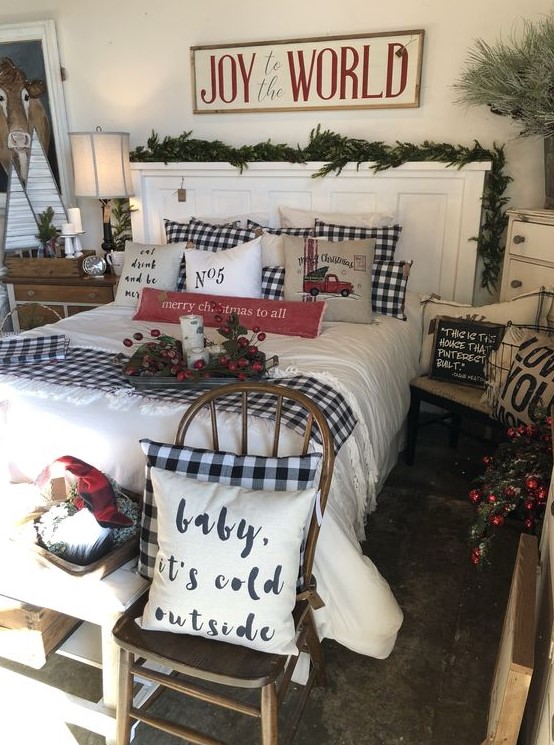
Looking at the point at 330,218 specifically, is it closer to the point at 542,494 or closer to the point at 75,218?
the point at 75,218

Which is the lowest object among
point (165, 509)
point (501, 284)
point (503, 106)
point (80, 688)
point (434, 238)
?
point (80, 688)

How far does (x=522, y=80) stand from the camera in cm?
253

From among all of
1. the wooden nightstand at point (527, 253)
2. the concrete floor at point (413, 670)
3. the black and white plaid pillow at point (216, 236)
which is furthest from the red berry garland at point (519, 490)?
the black and white plaid pillow at point (216, 236)

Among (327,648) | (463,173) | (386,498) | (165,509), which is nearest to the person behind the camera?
(165,509)

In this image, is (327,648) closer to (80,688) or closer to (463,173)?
(80,688)

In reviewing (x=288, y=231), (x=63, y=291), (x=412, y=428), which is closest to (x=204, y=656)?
(x=412, y=428)

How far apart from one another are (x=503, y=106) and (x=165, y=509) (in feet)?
7.54

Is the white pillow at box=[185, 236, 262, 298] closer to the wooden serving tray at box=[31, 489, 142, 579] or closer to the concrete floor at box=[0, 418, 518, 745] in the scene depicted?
the concrete floor at box=[0, 418, 518, 745]

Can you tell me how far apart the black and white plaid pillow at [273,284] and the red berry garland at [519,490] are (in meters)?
1.33

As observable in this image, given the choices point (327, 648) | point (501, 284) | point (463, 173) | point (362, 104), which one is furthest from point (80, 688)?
point (362, 104)

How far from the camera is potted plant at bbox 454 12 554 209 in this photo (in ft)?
8.00

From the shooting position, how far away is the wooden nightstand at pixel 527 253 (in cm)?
261

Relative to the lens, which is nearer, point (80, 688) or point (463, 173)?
point (80, 688)

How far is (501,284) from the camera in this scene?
297cm
